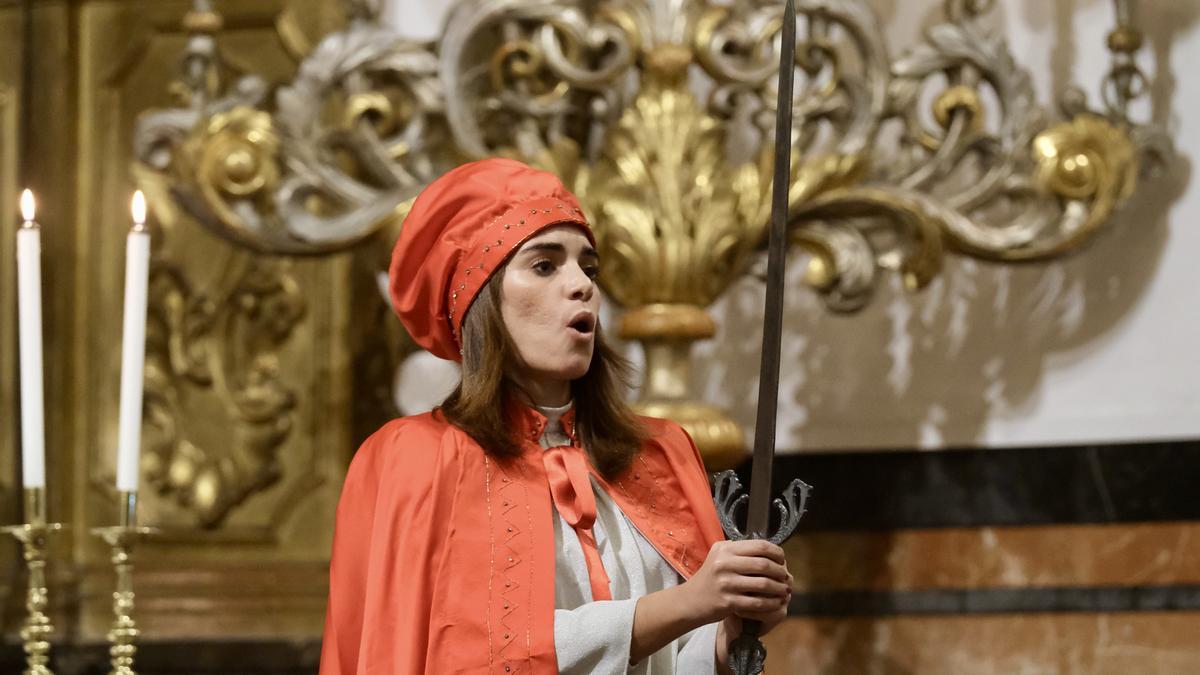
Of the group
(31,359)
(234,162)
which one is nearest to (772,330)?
(31,359)

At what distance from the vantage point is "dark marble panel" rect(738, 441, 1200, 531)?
2.34 meters

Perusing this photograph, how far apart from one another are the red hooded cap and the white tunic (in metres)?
0.15

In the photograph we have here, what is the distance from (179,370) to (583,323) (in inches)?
48.0

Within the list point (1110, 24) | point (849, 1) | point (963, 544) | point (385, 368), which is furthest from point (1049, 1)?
point (385, 368)

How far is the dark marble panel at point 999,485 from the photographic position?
7.66ft

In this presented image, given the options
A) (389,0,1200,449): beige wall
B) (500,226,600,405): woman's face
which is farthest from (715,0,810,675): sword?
(389,0,1200,449): beige wall

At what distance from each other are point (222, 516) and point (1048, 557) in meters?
1.26

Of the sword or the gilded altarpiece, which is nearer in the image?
the sword

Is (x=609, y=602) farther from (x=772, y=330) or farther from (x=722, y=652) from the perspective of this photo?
(x=772, y=330)

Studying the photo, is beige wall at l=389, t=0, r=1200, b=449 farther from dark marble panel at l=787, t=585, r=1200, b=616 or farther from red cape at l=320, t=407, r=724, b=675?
red cape at l=320, t=407, r=724, b=675

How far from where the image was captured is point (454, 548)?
159 cm

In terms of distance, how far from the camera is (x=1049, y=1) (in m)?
2.50

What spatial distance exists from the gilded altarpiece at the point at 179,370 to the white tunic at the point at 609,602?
103cm

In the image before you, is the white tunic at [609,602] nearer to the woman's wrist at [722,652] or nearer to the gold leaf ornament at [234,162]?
the woman's wrist at [722,652]
